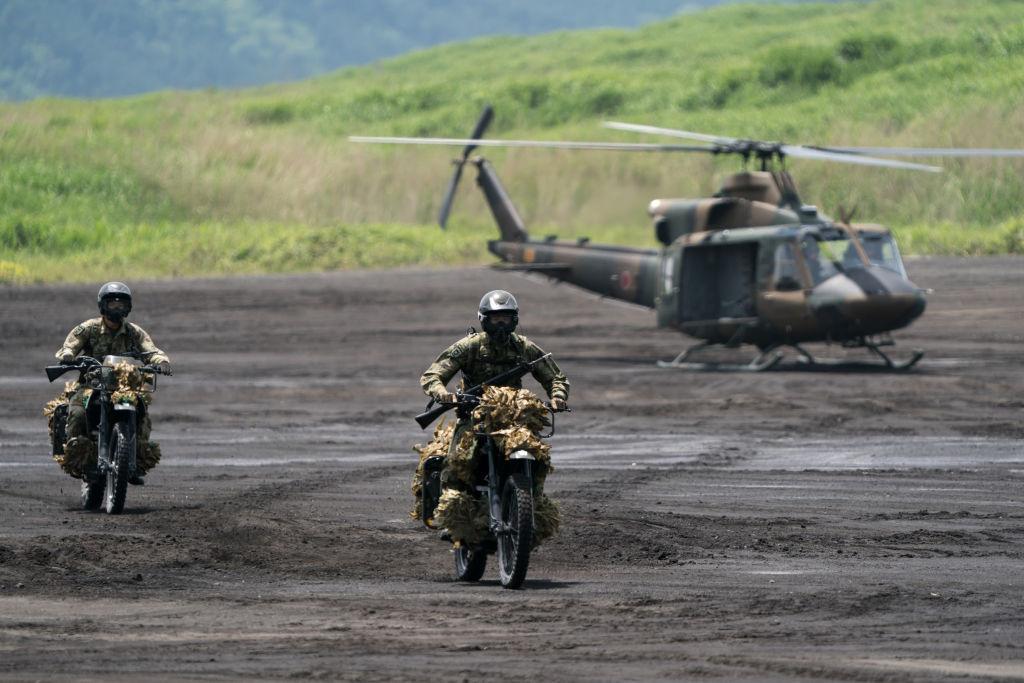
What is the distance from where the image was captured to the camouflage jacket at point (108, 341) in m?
15.1

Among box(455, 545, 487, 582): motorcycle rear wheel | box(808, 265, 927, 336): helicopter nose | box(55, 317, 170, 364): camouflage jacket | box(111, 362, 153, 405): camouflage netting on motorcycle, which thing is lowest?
box(455, 545, 487, 582): motorcycle rear wheel

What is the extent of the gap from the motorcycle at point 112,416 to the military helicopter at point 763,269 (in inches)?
393

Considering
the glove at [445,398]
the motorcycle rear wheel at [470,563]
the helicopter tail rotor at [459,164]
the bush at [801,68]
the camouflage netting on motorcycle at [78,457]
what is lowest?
the motorcycle rear wheel at [470,563]

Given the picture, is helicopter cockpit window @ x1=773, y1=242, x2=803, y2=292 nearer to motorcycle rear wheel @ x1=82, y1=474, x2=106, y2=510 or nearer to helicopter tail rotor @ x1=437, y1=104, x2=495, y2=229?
helicopter tail rotor @ x1=437, y1=104, x2=495, y2=229

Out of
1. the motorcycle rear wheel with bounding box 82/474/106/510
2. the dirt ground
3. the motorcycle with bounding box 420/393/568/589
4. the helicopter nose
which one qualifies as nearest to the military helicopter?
the helicopter nose

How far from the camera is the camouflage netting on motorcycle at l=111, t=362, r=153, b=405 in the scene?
47.9 feet

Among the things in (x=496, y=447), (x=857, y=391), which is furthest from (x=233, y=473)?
(x=857, y=391)

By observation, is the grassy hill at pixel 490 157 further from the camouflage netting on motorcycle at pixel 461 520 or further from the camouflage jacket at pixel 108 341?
the camouflage netting on motorcycle at pixel 461 520

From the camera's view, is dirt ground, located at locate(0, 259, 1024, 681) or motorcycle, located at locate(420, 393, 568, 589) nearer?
dirt ground, located at locate(0, 259, 1024, 681)

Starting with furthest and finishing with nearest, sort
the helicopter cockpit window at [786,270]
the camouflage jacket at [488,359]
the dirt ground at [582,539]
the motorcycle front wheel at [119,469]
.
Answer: the helicopter cockpit window at [786,270]
the motorcycle front wheel at [119,469]
the camouflage jacket at [488,359]
the dirt ground at [582,539]

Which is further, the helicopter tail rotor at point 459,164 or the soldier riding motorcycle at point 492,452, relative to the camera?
the helicopter tail rotor at point 459,164

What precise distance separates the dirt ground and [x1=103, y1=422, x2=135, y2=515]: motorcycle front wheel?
0.16 metres

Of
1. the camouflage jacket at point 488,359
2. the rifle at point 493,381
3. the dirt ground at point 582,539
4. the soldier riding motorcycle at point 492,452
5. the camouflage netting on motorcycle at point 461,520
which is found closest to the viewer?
the dirt ground at point 582,539

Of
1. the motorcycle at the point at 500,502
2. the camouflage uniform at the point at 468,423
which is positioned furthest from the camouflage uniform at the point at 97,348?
the motorcycle at the point at 500,502
